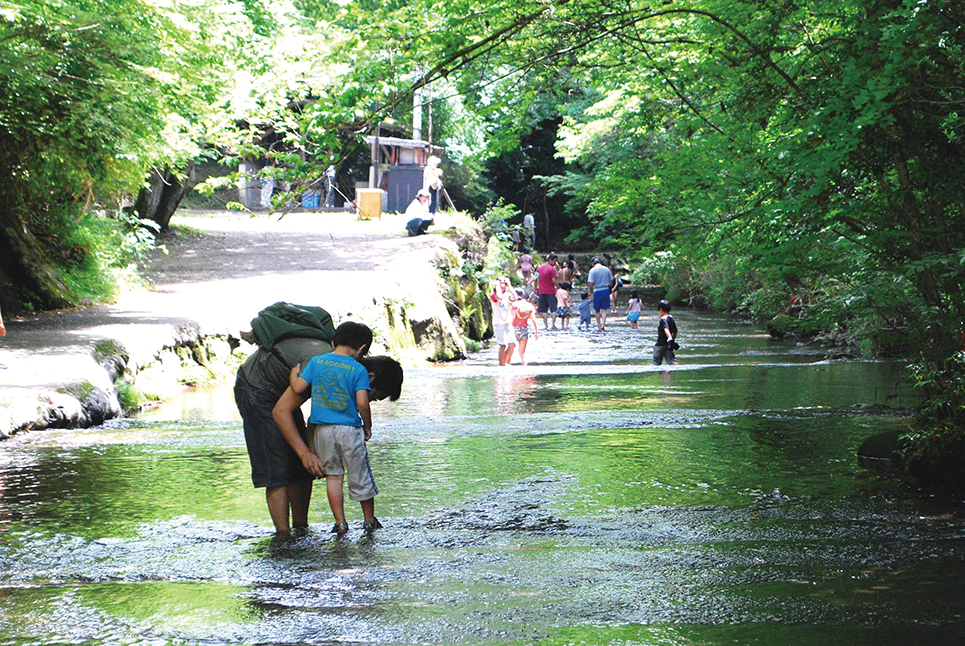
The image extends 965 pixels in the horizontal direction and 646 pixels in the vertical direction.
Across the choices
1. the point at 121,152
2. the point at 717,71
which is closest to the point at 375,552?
the point at 717,71

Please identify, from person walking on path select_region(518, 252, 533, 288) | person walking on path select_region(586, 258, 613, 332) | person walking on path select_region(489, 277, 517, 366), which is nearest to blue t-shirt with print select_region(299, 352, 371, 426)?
person walking on path select_region(489, 277, 517, 366)

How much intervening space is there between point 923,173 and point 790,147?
987 mm

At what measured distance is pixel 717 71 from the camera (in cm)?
909

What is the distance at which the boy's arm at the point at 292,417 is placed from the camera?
19.6 feet

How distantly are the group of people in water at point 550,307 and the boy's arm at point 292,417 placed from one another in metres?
12.4

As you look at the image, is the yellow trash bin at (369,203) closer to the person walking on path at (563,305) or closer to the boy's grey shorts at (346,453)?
the person walking on path at (563,305)

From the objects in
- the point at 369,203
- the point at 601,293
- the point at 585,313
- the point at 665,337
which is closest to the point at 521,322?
the point at 665,337

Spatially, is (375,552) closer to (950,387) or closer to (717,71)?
(950,387)

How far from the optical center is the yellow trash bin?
33.5 metres

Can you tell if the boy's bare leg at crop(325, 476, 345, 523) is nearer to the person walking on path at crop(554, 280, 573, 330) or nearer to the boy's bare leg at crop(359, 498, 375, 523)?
the boy's bare leg at crop(359, 498, 375, 523)

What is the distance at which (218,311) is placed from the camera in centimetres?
1672

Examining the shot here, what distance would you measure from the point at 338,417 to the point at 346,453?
234mm

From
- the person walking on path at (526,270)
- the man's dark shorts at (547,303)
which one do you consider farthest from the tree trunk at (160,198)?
the person walking on path at (526,270)

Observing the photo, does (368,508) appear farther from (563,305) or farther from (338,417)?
(563,305)
